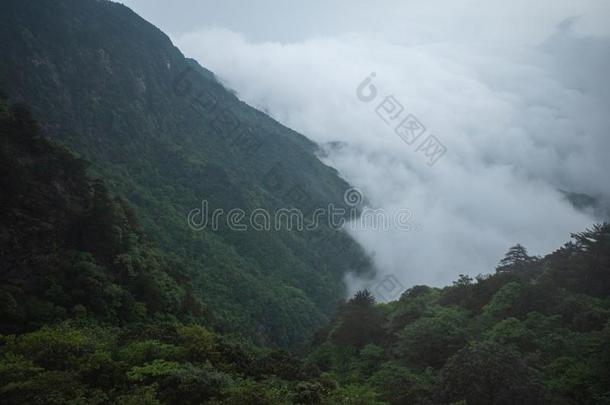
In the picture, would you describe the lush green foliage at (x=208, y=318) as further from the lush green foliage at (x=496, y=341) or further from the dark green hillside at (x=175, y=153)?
the dark green hillside at (x=175, y=153)

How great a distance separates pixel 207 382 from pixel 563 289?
2727cm

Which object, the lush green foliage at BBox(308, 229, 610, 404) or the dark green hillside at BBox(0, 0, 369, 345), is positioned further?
the dark green hillside at BBox(0, 0, 369, 345)

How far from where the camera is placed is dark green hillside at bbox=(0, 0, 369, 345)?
242 ft

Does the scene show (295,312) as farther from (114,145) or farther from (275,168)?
(275,168)

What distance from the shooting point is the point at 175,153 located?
103875 millimetres

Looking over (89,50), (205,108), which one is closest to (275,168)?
(205,108)

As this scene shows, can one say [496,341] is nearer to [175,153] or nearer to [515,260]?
[515,260]

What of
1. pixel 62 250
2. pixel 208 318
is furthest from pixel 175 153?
pixel 62 250

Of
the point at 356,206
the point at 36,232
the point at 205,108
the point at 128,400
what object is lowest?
the point at 36,232

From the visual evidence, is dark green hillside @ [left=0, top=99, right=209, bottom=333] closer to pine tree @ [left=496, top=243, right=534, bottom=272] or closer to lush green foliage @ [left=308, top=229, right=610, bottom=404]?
lush green foliage @ [left=308, top=229, right=610, bottom=404]

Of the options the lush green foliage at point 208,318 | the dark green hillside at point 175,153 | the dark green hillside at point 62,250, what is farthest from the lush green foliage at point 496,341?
the dark green hillside at point 175,153

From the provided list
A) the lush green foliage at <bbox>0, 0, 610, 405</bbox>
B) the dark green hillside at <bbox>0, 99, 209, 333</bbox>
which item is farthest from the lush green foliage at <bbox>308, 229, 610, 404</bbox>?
the dark green hillside at <bbox>0, 99, 209, 333</bbox>

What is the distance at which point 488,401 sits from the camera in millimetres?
17203

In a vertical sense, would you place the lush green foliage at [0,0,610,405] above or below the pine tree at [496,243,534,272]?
below
